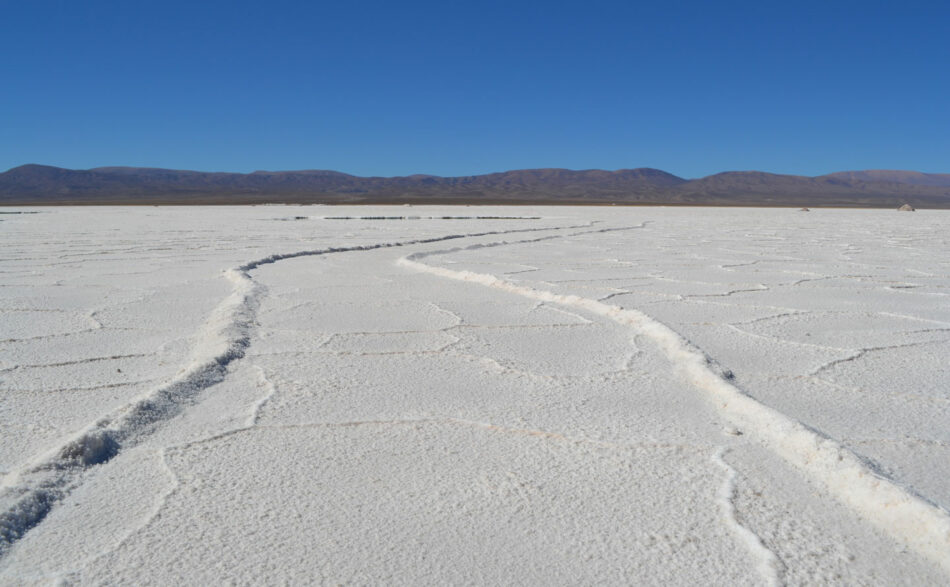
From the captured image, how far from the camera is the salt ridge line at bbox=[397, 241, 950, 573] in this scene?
1.27m

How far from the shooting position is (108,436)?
164 centimetres

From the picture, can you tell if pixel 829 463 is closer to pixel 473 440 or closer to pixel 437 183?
pixel 473 440

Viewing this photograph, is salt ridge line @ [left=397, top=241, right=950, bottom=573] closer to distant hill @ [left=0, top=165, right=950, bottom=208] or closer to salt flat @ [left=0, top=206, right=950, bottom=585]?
salt flat @ [left=0, top=206, right=950, bottom=585]

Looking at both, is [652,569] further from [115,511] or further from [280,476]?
[115,511]

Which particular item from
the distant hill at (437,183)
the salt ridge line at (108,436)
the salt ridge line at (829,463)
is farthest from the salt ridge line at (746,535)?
the distant hill at (437,183)

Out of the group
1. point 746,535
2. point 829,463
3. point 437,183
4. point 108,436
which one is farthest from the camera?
point 437,183

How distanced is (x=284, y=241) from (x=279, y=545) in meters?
7.25

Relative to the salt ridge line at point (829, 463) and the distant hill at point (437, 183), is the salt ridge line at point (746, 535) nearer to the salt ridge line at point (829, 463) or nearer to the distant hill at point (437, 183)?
the salt ridge line at point (829, 463)

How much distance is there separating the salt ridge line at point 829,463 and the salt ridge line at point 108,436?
4.52ft

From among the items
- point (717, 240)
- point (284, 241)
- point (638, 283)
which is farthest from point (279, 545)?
point (717, 240)

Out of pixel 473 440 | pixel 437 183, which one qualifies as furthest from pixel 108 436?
pixel 437 183

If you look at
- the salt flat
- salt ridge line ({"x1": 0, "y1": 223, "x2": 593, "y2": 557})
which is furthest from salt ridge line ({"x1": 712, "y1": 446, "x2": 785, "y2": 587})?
salt ridge line ({"x1": 0, "y1": 223, "x2": 593, "y2": 557})

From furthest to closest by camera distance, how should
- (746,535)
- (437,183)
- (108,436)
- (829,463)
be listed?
1. (437,183)
2. (108,436)
3. (829,463)
4. (746,535)

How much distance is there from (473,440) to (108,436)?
2.58 feet
